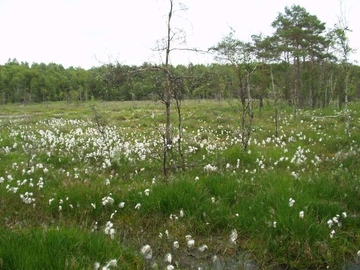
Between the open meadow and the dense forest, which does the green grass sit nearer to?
the open meadow

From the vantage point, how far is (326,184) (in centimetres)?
563

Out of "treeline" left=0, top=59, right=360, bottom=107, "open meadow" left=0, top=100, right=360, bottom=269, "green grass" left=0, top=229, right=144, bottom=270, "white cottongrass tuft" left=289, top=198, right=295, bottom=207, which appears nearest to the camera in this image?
"green grass" left=0, top=229, right=144, bottom=270

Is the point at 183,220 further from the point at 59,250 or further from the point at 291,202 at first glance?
the point at 59,250

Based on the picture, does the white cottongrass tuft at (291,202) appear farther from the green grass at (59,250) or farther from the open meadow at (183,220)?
the green grass at (59,250)

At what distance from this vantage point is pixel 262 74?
79.4 ft

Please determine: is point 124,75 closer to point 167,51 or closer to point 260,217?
point 167,51

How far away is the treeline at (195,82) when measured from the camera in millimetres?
9484

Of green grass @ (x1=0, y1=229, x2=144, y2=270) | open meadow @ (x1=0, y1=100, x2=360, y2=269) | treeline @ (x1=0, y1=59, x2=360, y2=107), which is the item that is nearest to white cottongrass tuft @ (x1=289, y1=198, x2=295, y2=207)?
open meadow @ (x1=0, y1=100, x2=360, y2=269)

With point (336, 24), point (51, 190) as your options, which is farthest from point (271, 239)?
point (336, 24)

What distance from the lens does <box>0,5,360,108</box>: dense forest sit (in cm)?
960

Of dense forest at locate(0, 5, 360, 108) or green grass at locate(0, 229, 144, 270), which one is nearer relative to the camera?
green grass at locate(0, 229, 144, 270)

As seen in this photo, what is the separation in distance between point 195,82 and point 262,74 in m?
16.3

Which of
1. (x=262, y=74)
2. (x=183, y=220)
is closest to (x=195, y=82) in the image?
Answer: (x=183, y=220)

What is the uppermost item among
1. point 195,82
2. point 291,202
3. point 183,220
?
point 195,82
